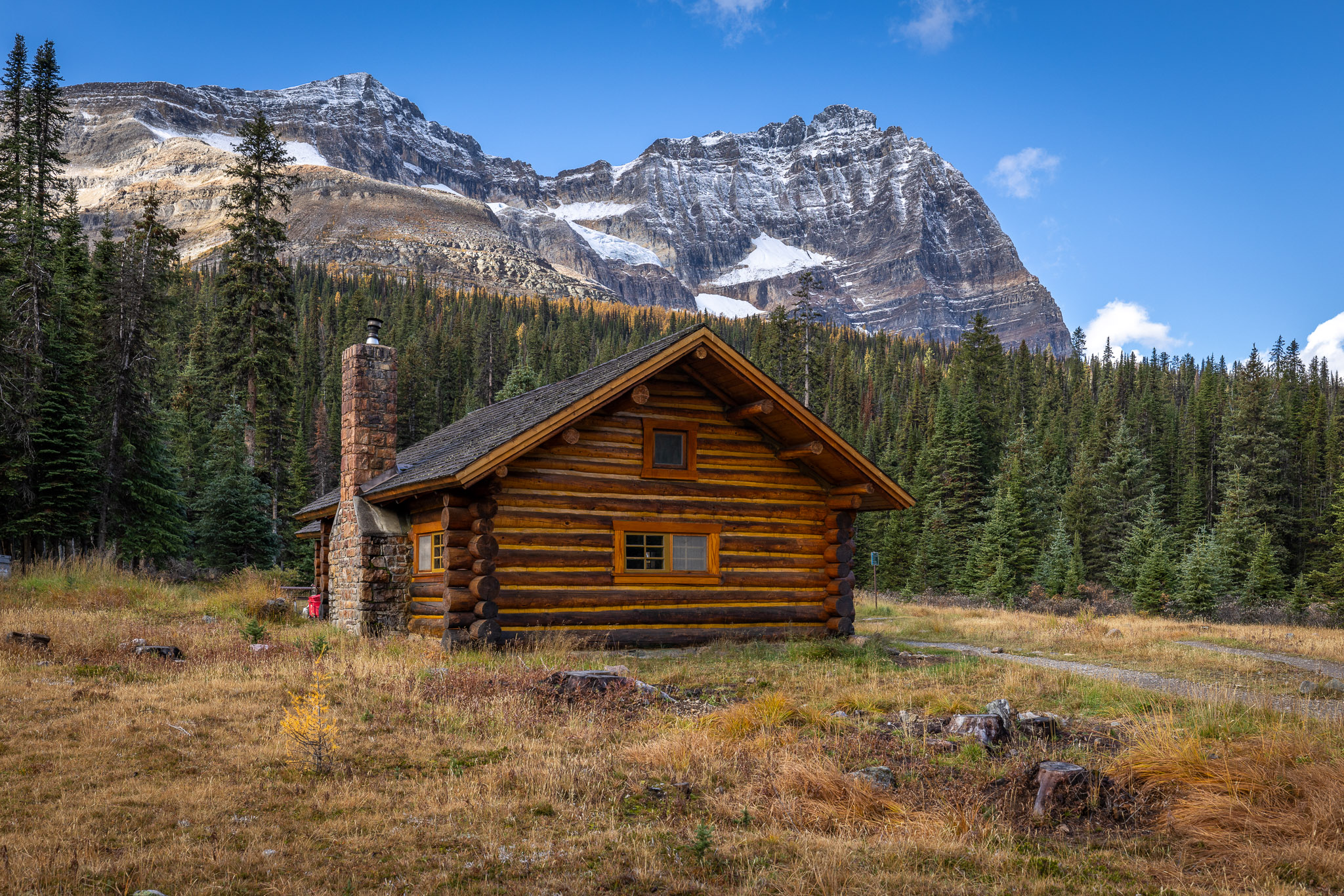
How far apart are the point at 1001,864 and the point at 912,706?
17.9 ft

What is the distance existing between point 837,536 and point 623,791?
12.9 m

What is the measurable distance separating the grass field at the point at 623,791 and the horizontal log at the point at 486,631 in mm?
2990

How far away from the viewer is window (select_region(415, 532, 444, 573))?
1742cm

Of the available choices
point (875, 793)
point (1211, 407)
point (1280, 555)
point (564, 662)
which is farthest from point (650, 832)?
point (1211, 407)

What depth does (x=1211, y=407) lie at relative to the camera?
85.7m

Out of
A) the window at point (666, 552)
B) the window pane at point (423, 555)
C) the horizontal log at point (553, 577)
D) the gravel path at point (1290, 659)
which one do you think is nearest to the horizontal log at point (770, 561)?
the window at point (666, 552)

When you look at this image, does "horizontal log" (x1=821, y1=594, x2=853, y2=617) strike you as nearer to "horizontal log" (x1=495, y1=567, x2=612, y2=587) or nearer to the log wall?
the log wall

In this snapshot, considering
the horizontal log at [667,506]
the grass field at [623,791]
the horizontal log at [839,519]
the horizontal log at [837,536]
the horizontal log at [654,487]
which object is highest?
the horizontal log at [654,487]

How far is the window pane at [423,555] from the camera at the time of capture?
1791cm

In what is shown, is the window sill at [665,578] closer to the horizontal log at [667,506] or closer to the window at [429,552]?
the horizontal log at [667,506]

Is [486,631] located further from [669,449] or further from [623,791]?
[623,791]

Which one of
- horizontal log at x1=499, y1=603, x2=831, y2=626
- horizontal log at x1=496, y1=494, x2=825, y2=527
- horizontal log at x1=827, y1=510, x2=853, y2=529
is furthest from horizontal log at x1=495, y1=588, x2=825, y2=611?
horizontal log at x1=827, y1=510, x2=853, y2=529

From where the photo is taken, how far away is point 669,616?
1780 cm

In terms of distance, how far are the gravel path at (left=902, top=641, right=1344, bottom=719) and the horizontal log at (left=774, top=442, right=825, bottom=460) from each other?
5148 millimetres
